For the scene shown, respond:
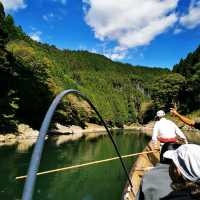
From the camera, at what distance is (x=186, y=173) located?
2.68 m

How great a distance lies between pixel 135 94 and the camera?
14062cm

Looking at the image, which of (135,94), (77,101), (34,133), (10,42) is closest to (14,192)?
(34,133)

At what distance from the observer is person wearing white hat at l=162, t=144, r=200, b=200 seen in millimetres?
2607

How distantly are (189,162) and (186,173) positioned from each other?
0.09 m

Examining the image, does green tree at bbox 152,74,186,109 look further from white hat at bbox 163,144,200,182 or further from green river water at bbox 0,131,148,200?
white hat at bbox 163,144,200,182

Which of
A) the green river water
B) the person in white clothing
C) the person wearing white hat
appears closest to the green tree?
the green river water

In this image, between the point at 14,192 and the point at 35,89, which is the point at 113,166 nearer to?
the point at 14,192

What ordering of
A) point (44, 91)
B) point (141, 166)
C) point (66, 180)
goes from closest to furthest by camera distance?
point (141, 166) < point (66, 180) < point (44, 91)

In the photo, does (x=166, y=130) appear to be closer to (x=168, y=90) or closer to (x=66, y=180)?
(x=66, y=180)

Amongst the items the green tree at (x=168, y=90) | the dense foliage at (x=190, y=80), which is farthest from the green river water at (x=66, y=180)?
the green tree at (x=168, y=90)

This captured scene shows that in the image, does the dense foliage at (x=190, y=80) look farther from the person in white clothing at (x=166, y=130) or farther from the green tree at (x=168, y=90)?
the person in white clothing at (x=166, y=130)

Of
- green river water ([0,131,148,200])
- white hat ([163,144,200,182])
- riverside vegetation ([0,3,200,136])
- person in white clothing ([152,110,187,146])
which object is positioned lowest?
green river water ([0,131,148,200])

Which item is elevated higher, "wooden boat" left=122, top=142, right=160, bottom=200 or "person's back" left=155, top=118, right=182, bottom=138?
"person's back" left=155, top=118, right=182, bottom=138

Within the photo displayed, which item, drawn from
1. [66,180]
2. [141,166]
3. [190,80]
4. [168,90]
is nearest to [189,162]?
[141,166]
